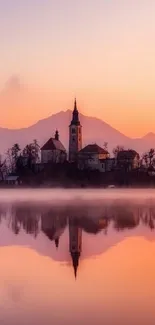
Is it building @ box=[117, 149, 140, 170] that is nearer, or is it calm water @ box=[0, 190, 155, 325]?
calm water @ box=[0, 190, 155, 325]

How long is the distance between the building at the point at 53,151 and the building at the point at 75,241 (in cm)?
11745

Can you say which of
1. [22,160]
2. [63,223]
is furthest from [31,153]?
[63,223]

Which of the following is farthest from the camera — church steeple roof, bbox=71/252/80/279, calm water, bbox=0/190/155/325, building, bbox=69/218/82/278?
building, bbox=69/218/82/278

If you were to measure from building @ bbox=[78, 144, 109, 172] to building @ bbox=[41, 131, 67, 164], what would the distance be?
17.1 ft

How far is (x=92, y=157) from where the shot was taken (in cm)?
15038

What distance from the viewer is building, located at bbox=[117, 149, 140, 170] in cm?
13812

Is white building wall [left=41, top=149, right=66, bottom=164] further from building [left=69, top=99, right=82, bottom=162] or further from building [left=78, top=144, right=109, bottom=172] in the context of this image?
building [left=78, top=144, right=109, bottom=172]

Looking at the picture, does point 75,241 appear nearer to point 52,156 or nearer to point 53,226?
point 53,226

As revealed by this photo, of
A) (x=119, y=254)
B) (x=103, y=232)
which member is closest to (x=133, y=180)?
(x=103, y=232)

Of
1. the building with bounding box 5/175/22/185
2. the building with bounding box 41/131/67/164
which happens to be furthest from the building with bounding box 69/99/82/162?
the building with bounding box 5/175/22/185

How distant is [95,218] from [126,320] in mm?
25865

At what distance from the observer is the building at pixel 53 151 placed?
152 m

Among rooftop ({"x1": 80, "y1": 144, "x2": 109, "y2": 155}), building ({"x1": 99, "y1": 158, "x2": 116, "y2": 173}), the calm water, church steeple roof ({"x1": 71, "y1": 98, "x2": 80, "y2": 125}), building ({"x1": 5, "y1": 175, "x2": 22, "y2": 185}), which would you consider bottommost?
the calm water

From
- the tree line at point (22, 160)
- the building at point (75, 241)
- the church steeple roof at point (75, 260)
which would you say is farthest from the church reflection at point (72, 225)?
the tree line at point (22, 160)
